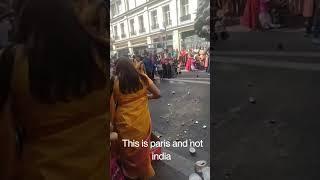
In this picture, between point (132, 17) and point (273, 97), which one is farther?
point (273, 97)

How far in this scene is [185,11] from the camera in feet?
5.60

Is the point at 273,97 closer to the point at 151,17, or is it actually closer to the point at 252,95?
the point at 252,95

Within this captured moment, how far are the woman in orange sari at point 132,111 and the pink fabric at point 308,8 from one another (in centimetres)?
68

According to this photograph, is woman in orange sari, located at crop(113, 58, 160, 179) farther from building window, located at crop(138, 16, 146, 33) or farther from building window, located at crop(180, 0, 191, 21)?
building window, located at crop(180, 0, 191, 21)

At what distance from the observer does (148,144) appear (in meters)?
1.75

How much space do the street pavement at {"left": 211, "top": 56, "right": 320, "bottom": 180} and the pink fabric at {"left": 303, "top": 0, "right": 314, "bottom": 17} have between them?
8.1 inches

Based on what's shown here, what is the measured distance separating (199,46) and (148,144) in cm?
43

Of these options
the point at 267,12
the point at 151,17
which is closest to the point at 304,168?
the point at 267,12

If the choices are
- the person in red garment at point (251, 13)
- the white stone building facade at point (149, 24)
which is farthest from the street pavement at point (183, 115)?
the person in red garment at point (251, 13)

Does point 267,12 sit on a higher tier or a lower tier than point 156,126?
higher

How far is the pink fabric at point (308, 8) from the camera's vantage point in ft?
6.02

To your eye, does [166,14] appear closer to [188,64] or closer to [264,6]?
[188,64]

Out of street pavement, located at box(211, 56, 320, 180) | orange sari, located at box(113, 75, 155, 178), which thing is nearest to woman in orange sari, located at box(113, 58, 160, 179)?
orange sari, located at box(113, 75, 155, 178)

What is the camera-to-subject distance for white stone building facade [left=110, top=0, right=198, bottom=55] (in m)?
1.70
